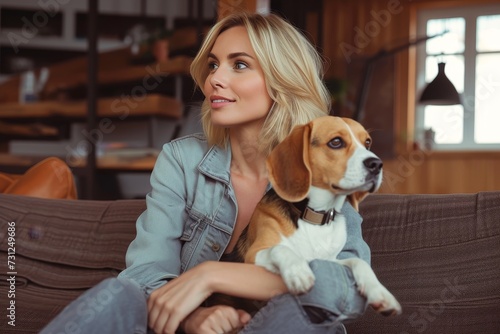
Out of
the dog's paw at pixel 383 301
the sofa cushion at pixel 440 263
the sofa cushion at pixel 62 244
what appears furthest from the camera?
the sofa cushion at pixel 62 244

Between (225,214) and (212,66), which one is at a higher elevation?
(212,66)

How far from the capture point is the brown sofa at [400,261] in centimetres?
153

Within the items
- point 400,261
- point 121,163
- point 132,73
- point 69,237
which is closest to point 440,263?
point 400,261

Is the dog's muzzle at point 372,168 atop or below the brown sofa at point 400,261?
atop

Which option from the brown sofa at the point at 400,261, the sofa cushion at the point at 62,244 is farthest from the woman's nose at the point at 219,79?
the sofa cushion at the point at 62,244

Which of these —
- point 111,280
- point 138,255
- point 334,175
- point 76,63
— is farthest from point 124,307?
point 76,63

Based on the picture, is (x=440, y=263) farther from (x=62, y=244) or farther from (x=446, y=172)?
(x=446, y=172)

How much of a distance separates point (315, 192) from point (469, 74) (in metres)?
5.33

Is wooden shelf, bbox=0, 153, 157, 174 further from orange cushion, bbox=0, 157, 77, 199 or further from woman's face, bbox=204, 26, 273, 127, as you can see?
woman's face, bbox=204, 26, 273, 127

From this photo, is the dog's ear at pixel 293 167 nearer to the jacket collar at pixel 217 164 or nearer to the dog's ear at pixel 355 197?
the dog's ear at pixel 355 197

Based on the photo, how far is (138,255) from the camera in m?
1.31

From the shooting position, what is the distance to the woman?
3.35 feet

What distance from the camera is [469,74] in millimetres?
5910

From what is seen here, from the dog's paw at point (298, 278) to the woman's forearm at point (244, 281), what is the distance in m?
0.05
